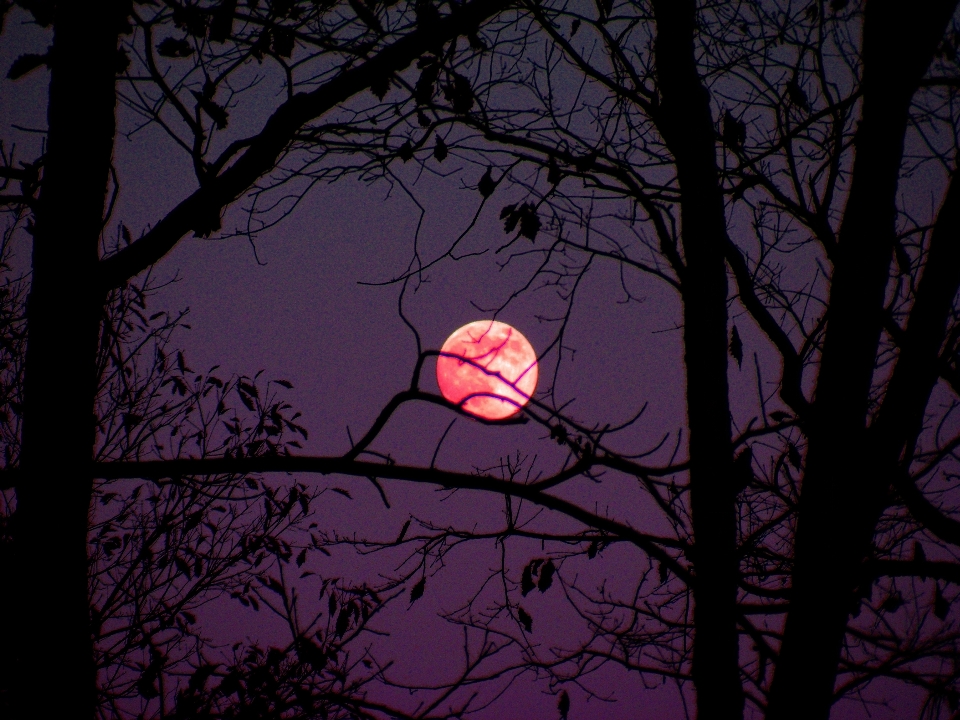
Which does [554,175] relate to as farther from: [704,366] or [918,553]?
[918,553]

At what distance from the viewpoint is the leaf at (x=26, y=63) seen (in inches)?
102

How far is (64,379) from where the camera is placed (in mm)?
2391

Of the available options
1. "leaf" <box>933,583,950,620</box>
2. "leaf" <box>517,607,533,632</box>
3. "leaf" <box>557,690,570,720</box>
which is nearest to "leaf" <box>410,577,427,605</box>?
"leaf" <box>517,607,533,632</box>

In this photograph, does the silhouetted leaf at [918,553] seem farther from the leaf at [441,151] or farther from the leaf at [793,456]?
the leaf at [441,151]

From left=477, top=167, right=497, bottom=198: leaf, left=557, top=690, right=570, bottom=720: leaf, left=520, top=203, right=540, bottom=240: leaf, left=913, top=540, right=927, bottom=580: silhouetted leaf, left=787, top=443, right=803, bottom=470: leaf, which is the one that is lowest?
left=557, top=690, right=570, bottom=720: leaf

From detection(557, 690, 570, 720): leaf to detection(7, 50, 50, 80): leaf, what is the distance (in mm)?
5012

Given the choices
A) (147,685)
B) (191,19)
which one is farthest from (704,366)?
(147,685)

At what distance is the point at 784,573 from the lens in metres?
5.16

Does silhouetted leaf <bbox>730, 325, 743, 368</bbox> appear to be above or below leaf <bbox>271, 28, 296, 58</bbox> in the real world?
below

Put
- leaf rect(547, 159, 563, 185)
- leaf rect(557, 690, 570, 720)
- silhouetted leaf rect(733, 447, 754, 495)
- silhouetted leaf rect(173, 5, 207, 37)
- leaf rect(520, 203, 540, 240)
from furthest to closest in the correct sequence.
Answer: leaf rect(557, 690, 570, 720) → leaf rect(547, 159, 563, 185) → leaf rect(520, 203, 540, 240) → silhouetted leaf rect(173, 5, 207, 37) → silhouetted leaf rect(733, 447, 754, 495)

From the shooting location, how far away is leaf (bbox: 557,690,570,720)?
5.34 meters

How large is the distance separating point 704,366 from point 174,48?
2838 mm

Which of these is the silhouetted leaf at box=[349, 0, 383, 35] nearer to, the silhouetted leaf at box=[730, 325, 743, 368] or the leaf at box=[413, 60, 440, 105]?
the leaf at box=[413, 60, 440, 105]

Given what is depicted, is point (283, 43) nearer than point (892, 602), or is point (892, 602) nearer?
point (283, 43)
